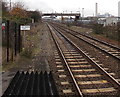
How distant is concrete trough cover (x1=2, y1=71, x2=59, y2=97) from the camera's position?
5027 mm

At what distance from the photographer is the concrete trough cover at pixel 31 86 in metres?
5.03

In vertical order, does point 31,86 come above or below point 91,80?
above

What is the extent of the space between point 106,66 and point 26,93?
5.82 metres

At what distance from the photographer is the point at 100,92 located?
6.42m

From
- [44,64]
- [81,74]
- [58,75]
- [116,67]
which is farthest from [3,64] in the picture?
[116,67]

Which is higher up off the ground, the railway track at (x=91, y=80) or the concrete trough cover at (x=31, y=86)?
the concrete trough cover at (x=31, y=86)

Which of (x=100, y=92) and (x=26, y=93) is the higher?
(x=26, y=93)

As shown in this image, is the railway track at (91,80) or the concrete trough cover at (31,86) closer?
the concrete trough cover at (31,86)

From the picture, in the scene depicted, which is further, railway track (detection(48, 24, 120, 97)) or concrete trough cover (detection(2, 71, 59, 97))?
railway track (detection(48, 24, 120, 97))

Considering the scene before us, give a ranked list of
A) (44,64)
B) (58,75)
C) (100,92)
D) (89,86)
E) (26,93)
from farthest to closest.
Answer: (44,64) → (58,75) → (89,86) → (100,92) → (26,93)

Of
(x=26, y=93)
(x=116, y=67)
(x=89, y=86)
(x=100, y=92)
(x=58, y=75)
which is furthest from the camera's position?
(x=116, y=67)

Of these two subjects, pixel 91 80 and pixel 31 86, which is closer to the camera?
pixel 31 86

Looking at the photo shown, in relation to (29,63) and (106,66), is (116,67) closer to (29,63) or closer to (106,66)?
(106,66)

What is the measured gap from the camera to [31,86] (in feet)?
18.8
